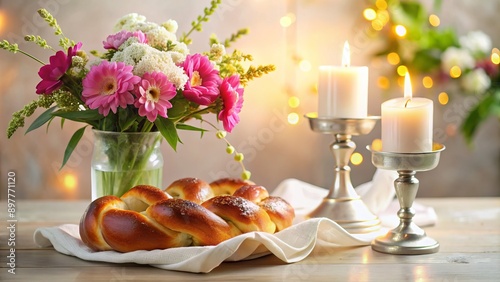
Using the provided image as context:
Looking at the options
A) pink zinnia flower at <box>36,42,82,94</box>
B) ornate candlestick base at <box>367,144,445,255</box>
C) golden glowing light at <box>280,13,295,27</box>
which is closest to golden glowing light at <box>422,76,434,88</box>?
golden glowing light at <box>280,13,295,27</box>

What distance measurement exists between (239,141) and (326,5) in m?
0.54

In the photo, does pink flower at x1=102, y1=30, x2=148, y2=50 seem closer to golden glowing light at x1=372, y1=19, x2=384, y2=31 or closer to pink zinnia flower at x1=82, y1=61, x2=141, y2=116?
pink zinnia flower at x1=82, y1=61, x2=141, y2=116

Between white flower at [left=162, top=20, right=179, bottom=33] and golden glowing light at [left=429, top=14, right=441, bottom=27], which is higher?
golden glowing light at [left=429, top=14, right=441, bottom=27]

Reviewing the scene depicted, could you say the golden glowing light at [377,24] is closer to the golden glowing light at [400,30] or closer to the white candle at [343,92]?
the golden glowing light at [400,30]

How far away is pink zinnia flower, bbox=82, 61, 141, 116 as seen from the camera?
1113 millimetres

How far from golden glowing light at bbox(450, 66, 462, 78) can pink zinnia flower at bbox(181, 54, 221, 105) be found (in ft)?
4.97

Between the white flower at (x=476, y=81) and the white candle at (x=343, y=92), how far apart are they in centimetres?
127

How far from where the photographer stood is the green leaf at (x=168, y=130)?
1.16m

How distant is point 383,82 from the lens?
8.21 feet

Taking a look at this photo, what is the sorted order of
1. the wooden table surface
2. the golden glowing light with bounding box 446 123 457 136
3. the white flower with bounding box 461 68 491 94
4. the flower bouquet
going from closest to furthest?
the wooden table surface → the flower bouquet → the white flower with bounding box 461 68 491 94 → the golden glowing light with bounding box 446 123 457 136

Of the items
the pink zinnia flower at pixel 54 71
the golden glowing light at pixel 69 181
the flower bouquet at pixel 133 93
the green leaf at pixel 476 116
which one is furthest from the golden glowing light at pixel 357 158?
the pink zinnia flower at pixel 54 71

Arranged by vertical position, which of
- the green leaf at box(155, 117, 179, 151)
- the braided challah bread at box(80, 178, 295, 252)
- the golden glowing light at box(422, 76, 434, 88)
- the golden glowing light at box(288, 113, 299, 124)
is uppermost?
the golden glowing light at box(422, 76, 434, 88)

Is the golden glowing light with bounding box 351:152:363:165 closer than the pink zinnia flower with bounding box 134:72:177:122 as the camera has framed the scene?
No

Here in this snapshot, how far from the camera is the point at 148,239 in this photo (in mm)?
1070
